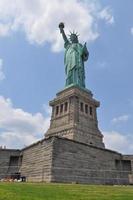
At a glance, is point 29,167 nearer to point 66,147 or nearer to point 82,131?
point 66,147

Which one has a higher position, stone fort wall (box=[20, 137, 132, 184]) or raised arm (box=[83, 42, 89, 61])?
raised arm (box=[83, 42, 89, 61])

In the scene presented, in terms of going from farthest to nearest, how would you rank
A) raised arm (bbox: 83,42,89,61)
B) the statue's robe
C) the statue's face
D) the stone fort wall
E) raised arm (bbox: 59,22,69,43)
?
1. raised arm (bbox: 59,22,69,43)
2. the statue's face
3. raised arm (bbox: 83,42,89,61)
4. the statue's robe
5. the stone fort wall

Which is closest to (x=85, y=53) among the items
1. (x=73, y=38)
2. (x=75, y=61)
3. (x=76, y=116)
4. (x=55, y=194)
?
(x=75, y=61)

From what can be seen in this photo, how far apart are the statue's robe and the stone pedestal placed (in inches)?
143

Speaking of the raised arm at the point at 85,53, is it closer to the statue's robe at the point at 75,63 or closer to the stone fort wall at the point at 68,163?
the statue's robe at the point at 75,63

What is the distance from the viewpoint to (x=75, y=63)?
194ft

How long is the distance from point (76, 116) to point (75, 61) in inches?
587

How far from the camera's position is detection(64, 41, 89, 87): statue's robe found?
58.8 meters

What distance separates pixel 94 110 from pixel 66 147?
81.0 feet

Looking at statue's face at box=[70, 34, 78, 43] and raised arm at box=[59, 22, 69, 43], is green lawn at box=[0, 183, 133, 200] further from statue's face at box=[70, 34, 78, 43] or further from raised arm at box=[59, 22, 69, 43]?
raised arm at box=[59, 22, 69, 43]

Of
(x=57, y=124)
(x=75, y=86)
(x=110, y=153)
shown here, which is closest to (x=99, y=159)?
(x=110, y=153)

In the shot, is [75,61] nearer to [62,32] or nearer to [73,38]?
[73,38]

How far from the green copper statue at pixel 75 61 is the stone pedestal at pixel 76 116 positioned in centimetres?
366

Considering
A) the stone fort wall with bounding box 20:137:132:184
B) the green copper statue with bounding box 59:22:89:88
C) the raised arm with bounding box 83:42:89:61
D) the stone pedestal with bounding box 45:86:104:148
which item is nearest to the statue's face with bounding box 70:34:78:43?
the green copper statue with bounding box 59:22:89:88
